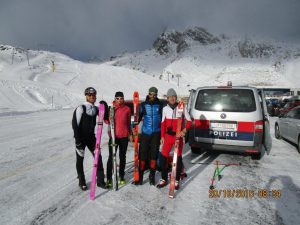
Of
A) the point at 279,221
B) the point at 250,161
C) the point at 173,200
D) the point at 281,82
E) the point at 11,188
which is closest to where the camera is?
the point at 279,221

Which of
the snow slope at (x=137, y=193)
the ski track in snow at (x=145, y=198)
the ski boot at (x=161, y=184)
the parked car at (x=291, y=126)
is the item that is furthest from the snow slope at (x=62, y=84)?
the ski boot at (x=161, y=184)

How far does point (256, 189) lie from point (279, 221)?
1.32 meters

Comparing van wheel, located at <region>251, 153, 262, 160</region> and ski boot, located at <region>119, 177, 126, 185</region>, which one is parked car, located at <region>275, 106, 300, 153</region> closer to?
van wheel, located at <region>251, 153, 262, 160</region>

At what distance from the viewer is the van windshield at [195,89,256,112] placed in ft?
22.6

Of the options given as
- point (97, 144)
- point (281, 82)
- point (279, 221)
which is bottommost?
point (279, 221)

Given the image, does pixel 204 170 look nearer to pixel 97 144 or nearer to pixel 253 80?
pixel 97 144

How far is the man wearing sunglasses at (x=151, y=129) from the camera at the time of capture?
542 cm

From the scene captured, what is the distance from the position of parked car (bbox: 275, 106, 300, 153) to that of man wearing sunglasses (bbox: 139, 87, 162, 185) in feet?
17.9

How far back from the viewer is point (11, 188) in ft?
17.6

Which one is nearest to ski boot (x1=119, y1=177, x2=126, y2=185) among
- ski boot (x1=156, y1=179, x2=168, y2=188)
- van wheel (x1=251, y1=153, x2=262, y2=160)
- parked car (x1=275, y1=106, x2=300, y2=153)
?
ski boot (x1=156, y1=179, x2=168, y2=188)

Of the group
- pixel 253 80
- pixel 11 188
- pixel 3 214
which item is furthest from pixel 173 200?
pixel 253 80

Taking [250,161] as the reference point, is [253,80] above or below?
above

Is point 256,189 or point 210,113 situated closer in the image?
point 256,189

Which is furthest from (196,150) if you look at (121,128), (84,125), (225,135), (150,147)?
(84,125)
